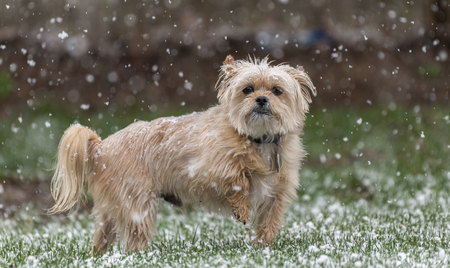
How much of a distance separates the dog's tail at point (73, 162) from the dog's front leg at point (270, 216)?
168 centimetres

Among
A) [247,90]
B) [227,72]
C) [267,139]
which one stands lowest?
[267,139]

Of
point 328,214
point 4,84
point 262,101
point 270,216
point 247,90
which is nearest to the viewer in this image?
point 262,101

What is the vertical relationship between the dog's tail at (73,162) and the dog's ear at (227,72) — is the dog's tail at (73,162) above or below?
below

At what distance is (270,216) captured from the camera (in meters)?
5.12

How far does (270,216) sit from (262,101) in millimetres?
1145

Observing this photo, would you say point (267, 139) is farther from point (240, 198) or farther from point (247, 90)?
point (240, 198)

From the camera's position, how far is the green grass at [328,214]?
14.5ft

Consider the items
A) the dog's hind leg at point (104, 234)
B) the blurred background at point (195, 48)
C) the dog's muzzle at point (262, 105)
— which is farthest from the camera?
the blurred background at point (195, 48)

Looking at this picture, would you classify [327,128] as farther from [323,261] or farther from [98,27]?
[323,261]

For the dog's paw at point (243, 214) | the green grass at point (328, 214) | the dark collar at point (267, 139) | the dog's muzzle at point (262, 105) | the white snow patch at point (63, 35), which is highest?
the white snow patch at point (63, 35)

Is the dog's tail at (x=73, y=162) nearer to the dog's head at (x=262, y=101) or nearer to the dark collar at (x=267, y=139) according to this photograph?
the dog's head at (x=262, y=101)

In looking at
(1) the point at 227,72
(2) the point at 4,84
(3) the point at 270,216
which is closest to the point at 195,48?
(2) the point at 4,84

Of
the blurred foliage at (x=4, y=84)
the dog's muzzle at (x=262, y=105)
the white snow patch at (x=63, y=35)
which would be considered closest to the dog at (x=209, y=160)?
the dog's muzzle at (x=262, y=105)

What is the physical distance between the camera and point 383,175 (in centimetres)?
855
